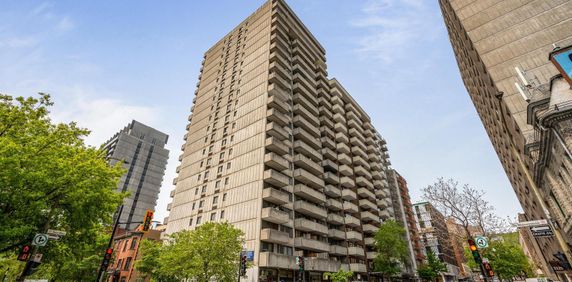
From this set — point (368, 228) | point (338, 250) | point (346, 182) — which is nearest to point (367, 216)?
point (368, 228)

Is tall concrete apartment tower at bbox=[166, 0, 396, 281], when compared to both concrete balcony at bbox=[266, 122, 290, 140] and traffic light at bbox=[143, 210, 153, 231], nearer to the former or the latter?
concrete balcony at bbox=[266, 122, 290, 140]

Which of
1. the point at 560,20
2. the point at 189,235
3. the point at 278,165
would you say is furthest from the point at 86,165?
the point at 560,20

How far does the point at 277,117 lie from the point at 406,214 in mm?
61519

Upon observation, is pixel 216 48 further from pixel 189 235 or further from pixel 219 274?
pixel 219 274

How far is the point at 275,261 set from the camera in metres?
31.0

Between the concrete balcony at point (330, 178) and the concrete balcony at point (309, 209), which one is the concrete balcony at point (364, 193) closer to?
the concrete balcony at point (330, 178)

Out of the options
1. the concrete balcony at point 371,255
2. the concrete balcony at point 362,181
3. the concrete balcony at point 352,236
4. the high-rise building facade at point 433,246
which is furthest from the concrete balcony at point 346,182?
the high-rise building facade at point 433,246

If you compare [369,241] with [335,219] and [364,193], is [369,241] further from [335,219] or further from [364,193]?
[335,219]

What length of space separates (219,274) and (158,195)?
345ft

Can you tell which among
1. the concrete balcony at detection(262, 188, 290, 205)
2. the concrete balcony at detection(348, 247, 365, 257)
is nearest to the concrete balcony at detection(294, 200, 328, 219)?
the concrete balcony at detection(262, 188, 290, 205)

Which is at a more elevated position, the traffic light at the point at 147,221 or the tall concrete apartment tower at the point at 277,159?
the tall concrete apartment tower at the point at 277,159

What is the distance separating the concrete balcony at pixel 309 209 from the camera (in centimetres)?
3903

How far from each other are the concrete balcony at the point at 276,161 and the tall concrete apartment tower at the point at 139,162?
88.4 metres

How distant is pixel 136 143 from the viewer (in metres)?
120
